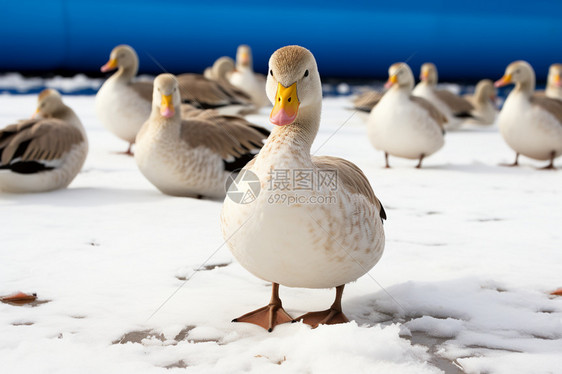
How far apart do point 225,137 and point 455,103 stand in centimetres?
967

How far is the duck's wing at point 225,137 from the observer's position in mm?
6098

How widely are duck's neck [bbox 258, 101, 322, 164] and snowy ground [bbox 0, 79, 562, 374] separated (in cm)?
84

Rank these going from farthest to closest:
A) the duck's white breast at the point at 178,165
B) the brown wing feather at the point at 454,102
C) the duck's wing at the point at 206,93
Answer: the brown wing feather at the point at 454,102 < the duck's wing at the point at 206,93 < the duck's white breast at the point at 178,165

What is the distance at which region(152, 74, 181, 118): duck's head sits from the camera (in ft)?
19.9

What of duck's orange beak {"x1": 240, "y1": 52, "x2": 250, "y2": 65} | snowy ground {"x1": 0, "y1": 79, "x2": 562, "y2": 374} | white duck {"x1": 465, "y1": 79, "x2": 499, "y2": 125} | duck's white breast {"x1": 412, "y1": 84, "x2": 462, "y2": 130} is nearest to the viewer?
snowy ground {"x1": 0, "y1": 79, "x2": 562, "y2": 374}

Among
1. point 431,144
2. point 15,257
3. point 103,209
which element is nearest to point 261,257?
point 15,257

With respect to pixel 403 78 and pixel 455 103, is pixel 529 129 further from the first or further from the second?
pixel 455 103

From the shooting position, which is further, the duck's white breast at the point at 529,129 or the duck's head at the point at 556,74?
the duck's head at the point at 556,74

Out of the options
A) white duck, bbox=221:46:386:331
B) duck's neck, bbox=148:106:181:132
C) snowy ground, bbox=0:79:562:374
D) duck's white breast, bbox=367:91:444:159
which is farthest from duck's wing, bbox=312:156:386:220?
duck's white breast, bbox=367:91:444:159

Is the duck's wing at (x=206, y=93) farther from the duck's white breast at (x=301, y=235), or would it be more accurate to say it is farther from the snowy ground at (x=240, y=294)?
the duck's white breast at (x=301, y=235)

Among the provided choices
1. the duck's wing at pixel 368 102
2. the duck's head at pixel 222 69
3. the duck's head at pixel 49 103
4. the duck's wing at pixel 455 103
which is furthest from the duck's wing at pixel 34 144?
the duck's head at pixel 222 69

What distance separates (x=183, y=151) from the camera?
5.91m

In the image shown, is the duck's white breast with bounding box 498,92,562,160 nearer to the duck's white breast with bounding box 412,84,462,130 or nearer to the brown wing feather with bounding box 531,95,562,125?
the brown wing feather with bounding box 531,95,562,125

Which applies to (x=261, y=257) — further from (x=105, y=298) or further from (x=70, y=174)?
(x=70, y=174)
